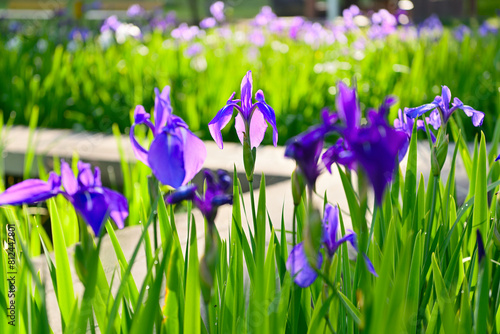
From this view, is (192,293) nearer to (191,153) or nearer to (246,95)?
(191,153)

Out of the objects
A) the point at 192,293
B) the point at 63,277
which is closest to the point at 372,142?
the point at 192,293

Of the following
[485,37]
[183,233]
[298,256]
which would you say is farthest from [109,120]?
[485,37]

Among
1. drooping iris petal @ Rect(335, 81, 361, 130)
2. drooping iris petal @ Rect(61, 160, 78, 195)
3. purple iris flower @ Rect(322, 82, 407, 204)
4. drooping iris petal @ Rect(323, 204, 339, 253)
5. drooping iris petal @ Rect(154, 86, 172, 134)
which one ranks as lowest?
drooping iris petal @ Rect(323, 204, 339, 253)

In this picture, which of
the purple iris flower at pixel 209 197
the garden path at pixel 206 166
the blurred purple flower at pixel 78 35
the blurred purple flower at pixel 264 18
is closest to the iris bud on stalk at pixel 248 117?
the purple iris flower at pixel 209 197

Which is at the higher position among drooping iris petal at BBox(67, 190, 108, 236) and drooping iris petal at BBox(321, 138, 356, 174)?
drooping iris petal at BBox(321, 138, 356, 174)

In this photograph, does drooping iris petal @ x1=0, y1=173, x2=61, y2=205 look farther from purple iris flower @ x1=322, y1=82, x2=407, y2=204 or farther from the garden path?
the garden path

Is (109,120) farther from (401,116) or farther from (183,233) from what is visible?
(401,116)

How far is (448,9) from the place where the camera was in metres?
13.2

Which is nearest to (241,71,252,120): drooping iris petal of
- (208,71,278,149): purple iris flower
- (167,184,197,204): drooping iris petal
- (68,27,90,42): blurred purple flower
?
(208,71,278,149): purple iris flower

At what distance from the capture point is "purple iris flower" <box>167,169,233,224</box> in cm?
56

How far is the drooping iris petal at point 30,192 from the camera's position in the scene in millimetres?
569

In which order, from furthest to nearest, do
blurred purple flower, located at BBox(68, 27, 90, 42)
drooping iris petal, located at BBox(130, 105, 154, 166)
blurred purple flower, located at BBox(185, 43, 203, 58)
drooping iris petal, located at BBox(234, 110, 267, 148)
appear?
blurred purple flower, located at BBox(68, 27, 90, 42), blurred purple flower, located at BBox(185, 43, 203, 58), drooping iris petal, located at BBox(234, 110, 267, 148), drooping iris petal, located at BBox(130, 105, 154, 166)

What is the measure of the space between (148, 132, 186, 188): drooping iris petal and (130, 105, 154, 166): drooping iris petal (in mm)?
33

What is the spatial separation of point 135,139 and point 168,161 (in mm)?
71
